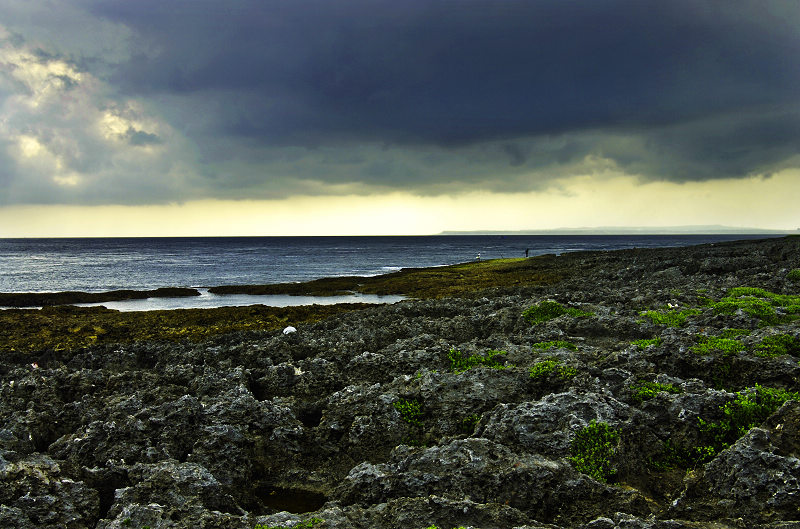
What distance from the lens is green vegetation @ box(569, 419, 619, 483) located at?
7312mm

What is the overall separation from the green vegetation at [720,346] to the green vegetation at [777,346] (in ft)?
1.20

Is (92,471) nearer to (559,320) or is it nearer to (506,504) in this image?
(506,504)

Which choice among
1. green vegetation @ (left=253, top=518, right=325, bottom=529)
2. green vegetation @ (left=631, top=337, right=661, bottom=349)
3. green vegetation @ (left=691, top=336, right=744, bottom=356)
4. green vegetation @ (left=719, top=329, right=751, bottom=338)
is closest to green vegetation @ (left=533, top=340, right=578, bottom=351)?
green vegetation @ (left=631, top=337, right=661, bottom=349)

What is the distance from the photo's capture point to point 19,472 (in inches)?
286

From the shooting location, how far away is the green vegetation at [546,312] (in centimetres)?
1658

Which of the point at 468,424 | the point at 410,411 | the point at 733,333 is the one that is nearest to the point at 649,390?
the point at 468,424

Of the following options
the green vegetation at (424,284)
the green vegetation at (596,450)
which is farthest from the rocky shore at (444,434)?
the green vegetation at (424,284)

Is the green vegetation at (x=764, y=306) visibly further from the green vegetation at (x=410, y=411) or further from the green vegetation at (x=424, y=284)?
the green vegetation at (x=424, y=284)

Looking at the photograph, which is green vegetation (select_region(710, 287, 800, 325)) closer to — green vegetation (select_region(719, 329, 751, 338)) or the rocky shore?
the rocky shore

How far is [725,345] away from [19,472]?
13.6 metres

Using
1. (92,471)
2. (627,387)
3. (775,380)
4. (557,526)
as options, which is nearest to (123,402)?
(92,471)

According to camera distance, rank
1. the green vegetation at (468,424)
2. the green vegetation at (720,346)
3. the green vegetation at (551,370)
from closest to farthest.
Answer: the green vegetation at (468,424), the green vegetation at (551,370), the green vegetation at (720,346)

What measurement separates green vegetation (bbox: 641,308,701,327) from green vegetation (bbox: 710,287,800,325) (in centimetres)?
75

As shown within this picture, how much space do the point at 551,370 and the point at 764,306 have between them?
8.86 meters
